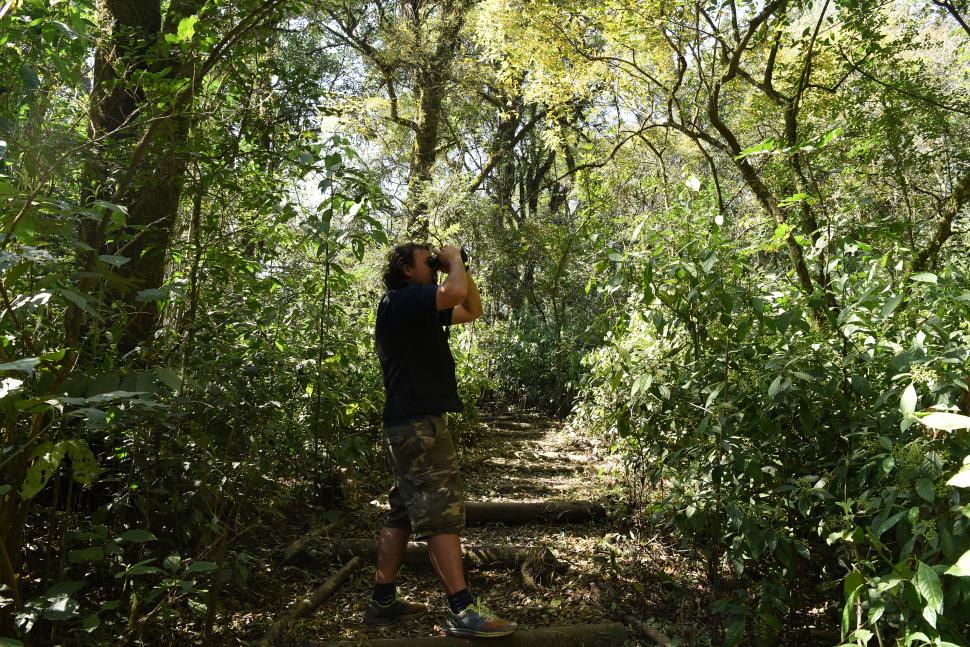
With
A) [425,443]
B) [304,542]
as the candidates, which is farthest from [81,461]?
[304,542]

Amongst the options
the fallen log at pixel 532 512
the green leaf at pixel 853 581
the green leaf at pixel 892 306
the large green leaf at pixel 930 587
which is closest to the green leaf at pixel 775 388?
the green leaf at pixel 892 306

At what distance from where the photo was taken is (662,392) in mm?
2947

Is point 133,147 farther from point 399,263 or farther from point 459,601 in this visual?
point 459,601

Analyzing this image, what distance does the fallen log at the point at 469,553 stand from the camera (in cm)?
400

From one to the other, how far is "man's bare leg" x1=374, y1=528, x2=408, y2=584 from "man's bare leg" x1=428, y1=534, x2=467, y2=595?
0.87 ft

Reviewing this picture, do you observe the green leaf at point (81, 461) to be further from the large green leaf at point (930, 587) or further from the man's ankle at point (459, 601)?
the large green leaf at point (930, 587)

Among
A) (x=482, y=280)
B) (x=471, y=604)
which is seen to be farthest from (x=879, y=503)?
(x=482, y=280)

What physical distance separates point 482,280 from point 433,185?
97.5 inches

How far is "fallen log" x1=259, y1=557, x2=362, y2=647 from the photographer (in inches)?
114

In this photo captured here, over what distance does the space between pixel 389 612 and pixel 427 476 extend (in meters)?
0.75

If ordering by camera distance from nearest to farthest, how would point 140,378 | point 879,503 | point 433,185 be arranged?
point 140,378 → point 879,503 → point 433,185

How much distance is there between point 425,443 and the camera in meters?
3.17

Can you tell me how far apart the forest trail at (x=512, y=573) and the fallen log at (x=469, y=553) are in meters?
0.01

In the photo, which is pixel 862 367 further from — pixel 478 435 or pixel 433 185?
pixel 433 185
